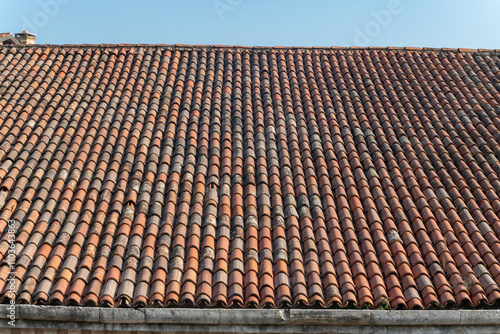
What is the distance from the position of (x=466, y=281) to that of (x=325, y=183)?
214 cm

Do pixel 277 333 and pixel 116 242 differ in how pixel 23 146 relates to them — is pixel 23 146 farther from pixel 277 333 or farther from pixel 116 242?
pixel 277 333

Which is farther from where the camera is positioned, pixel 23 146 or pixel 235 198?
pixel 23 146

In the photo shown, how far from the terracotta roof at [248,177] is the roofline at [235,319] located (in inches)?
6.2

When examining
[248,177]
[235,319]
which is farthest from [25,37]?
[235,319]

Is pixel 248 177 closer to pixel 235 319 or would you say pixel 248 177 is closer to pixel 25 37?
pixel 235 319

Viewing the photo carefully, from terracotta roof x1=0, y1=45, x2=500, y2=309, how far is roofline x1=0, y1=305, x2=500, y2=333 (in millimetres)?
158

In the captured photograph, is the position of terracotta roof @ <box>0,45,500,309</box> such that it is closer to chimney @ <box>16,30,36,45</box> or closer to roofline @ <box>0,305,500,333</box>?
roofline @ <box>0,305,500,333</box>

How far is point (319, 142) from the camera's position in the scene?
7.93 metres

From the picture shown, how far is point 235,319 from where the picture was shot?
203 inches

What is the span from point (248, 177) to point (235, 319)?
2327 mm

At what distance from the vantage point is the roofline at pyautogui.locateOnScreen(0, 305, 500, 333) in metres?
5.12

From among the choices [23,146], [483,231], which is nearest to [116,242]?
[23,146]

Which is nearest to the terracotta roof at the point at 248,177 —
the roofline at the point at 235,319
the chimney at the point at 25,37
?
the roofline at the point at 235,319

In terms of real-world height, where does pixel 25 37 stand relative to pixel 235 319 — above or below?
above
